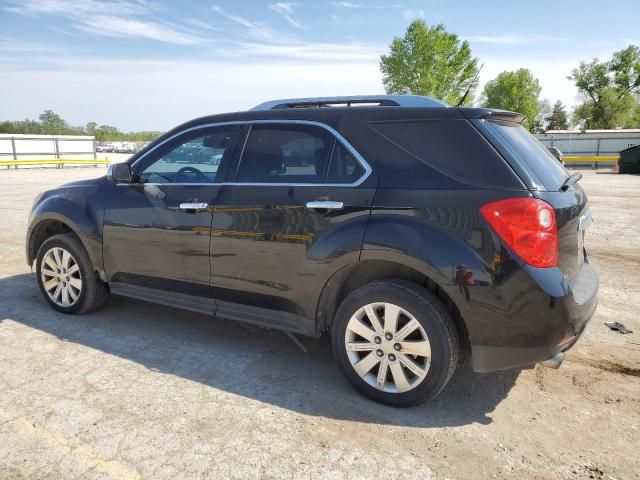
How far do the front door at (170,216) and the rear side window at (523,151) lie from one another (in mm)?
1851

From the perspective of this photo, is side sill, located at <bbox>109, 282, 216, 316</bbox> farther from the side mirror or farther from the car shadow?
the side mirror

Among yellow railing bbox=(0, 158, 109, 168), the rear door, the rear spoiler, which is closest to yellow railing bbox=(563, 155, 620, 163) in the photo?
yellow railing bbox=(0, 158, 109, 168)

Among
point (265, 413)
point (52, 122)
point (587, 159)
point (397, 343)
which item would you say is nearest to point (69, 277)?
point (265, 413)

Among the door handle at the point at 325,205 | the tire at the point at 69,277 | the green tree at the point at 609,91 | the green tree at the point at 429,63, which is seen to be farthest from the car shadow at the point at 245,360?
the green tree at the point at 609,91

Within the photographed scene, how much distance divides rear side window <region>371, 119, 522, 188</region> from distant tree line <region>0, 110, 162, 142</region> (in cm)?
4224

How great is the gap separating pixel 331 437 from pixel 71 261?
299 cm

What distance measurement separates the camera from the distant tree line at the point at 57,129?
55.1m

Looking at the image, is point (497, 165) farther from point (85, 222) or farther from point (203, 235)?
point (85, 222)

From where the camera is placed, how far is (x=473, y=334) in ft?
9.22

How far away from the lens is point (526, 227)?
104 inches

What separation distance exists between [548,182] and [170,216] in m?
2.64

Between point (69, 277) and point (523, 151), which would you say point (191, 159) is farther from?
point (523, 151)

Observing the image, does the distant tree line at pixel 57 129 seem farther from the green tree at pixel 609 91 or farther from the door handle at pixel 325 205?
the green tree at pixel 609 91

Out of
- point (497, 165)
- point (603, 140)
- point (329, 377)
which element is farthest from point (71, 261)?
point (603, 140)
